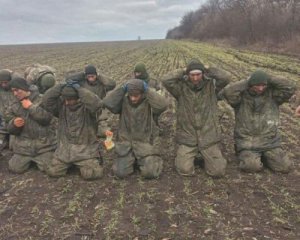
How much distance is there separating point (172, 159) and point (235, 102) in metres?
1.37

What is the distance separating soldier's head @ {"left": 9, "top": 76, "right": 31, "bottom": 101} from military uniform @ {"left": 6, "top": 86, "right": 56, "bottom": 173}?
0.20m

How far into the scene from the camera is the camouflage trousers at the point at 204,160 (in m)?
6.77

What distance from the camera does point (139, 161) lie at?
6969 millimetres

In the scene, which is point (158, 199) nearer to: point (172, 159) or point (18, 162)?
point (172, 159)

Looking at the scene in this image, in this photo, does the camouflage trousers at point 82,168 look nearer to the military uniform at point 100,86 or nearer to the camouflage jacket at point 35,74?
the military uniform at point 100,86

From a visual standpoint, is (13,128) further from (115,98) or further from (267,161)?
(267,161)

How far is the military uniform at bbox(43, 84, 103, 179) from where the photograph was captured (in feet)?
22.1

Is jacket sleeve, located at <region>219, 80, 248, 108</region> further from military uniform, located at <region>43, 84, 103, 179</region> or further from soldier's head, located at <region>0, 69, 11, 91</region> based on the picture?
soldier's head, located at <region>0, 69, 11, 91</region>

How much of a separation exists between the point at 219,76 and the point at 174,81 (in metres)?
0.67

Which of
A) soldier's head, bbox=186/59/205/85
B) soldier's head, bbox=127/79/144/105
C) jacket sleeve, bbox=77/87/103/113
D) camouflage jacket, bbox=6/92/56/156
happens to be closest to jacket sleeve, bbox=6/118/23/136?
camouflage jacket, bbox=6/92/56/156

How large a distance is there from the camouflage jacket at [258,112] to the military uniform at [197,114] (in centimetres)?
25

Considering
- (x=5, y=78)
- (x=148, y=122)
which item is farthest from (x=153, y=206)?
(x=5, y=78)

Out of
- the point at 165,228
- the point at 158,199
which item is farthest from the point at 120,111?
the point at 165,228

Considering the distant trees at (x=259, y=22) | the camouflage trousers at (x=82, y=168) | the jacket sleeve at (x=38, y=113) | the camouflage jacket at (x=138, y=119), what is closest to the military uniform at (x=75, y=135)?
the camouflage trousers at (x=82, y=168)
